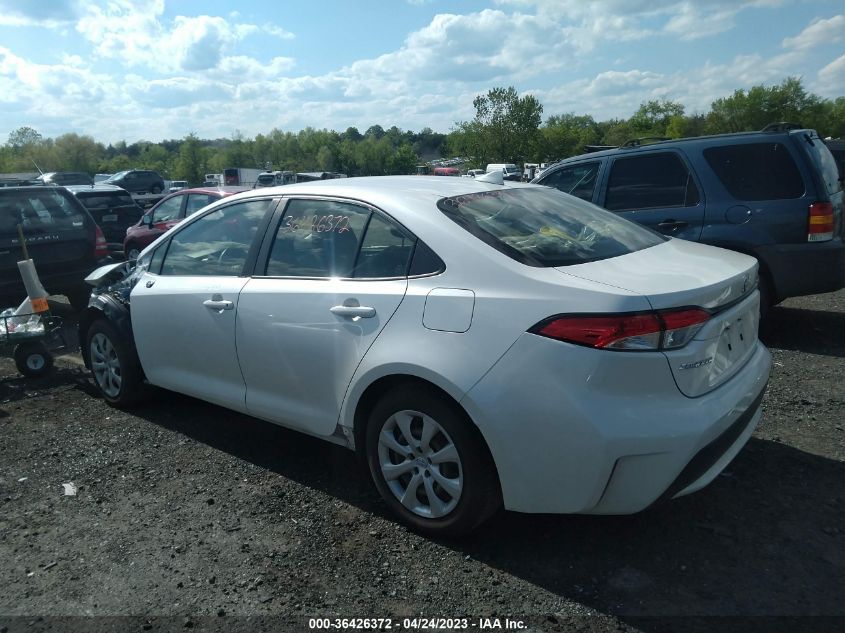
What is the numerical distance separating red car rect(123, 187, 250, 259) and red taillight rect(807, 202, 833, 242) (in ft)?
30.2

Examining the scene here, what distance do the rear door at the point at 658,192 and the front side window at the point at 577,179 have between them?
20cm

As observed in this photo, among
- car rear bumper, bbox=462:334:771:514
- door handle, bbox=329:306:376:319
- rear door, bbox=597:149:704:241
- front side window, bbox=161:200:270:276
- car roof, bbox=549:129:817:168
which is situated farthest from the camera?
rear door, bbox=597:149:704:241

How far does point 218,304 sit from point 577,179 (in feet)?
14.8

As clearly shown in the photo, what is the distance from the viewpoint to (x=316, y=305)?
3449 mm

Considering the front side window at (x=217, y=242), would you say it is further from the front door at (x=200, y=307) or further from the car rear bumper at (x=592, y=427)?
the car rear bumper at (x=592, y=427)

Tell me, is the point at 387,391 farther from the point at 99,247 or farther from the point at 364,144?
the point at 364,144

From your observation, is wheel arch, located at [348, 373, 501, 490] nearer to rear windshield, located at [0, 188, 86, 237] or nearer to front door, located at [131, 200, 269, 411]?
front door, located at [131, 200, 269, 411]

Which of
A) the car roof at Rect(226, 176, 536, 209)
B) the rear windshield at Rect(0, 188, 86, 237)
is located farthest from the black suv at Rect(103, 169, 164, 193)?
the car roof at Rect(226, 176, 536, 209)

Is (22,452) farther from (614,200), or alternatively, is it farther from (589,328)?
(614,200)

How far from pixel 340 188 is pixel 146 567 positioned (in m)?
2.09

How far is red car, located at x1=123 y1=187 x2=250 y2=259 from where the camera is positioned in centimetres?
1223

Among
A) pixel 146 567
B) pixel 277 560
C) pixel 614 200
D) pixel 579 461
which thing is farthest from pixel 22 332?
pixel 614 200

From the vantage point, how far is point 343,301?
11.0 ft

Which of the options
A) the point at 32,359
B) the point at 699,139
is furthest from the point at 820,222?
the point at 32,359
